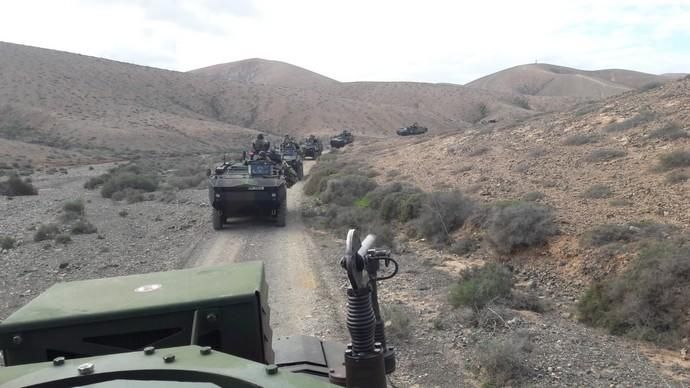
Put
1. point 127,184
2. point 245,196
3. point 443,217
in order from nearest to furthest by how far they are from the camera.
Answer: point 443,217 < point 245,196 < point 127,184

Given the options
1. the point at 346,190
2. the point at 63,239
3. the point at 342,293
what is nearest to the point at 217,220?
the point at 63,239

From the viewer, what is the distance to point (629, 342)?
6.23 m

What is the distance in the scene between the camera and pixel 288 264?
10.6 metres

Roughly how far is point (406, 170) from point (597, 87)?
345 ft

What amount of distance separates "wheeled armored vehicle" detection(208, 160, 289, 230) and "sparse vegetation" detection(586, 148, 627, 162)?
25.6ft

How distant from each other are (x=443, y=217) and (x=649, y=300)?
5799 millimetres

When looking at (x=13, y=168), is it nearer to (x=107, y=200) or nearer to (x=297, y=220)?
(x=107, y=200)

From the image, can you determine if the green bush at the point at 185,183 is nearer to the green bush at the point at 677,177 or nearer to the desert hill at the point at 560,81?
the green bush at the point at 677,177

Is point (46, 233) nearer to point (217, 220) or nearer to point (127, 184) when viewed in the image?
point (217, 220)

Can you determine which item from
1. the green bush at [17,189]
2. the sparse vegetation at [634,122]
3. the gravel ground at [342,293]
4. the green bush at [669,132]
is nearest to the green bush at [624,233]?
the gravel ground at [342,293]

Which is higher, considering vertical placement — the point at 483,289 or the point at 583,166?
the point at 583,166

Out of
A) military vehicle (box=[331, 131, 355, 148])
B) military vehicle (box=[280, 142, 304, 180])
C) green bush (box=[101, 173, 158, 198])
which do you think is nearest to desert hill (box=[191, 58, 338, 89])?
military vehicle (box=[331, 131, 355, 148])

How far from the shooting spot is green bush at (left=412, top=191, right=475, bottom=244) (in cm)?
1188

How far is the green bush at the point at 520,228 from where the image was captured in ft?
31.5
